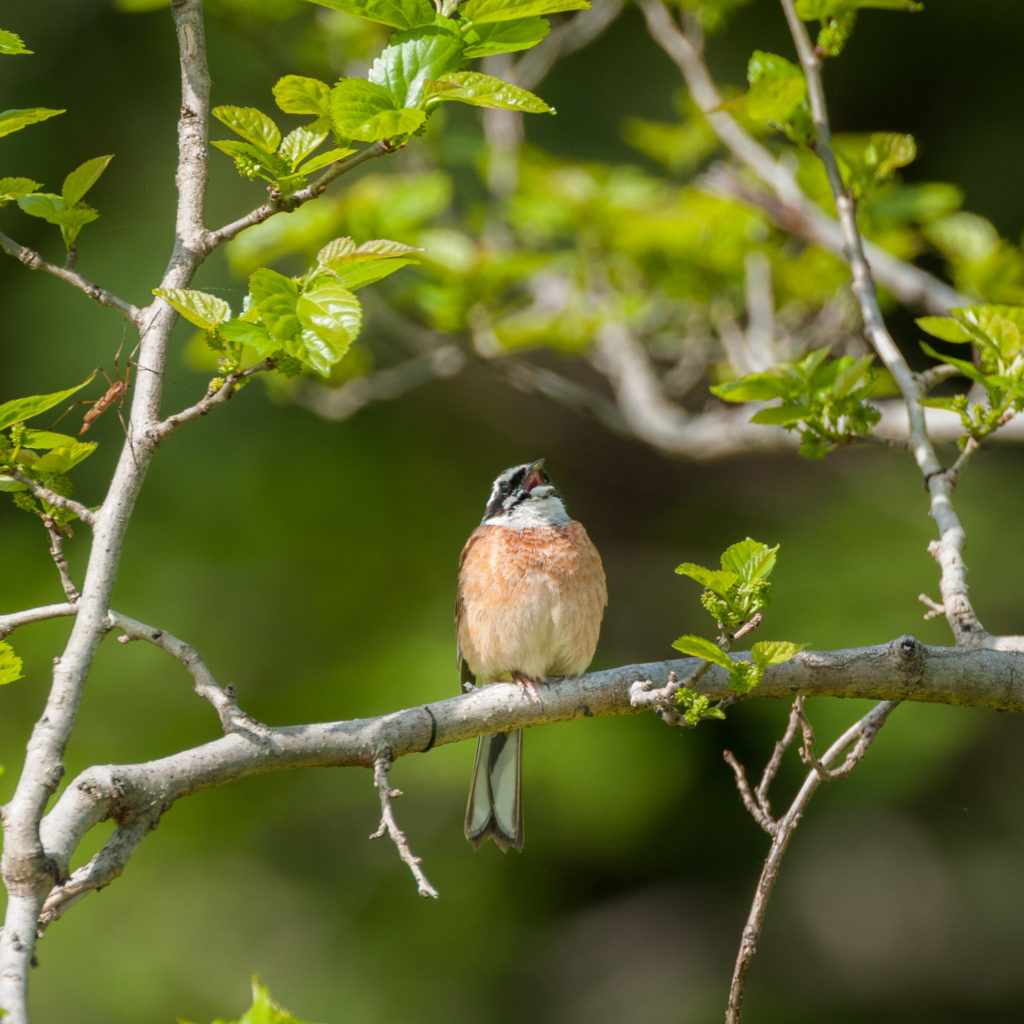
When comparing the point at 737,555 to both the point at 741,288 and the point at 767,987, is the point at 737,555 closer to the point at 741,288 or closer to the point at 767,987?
the point at 741,288

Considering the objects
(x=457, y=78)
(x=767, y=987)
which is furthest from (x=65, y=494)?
(x=767, y=987)

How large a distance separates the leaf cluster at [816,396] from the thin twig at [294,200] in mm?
1199

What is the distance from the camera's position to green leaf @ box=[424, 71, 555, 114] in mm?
1960

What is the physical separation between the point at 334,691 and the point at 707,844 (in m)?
2.96

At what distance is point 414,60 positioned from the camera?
2.04 m

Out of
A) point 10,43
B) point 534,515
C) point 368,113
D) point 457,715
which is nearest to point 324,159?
point 368,113

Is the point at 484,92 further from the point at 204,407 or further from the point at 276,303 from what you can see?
the point at 204,407

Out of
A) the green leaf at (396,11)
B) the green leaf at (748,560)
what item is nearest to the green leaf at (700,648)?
the green leaf at (748,560)

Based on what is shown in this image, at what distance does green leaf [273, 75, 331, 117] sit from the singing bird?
7.80ft

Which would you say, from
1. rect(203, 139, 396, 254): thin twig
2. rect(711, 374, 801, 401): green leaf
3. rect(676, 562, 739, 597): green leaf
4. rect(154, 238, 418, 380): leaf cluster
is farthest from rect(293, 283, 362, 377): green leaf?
rect(711, 374, 801, 401): green leaf

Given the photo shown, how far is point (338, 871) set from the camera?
6945 mm

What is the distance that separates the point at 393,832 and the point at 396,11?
1576 millimetres

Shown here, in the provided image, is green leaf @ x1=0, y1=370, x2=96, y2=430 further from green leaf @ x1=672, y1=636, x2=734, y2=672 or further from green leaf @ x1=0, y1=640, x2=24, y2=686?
green leaf @ x1=672, y1=636, x2=734, y2=672

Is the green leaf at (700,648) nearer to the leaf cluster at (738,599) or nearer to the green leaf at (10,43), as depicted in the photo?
the leaf cluster at (738,599)
